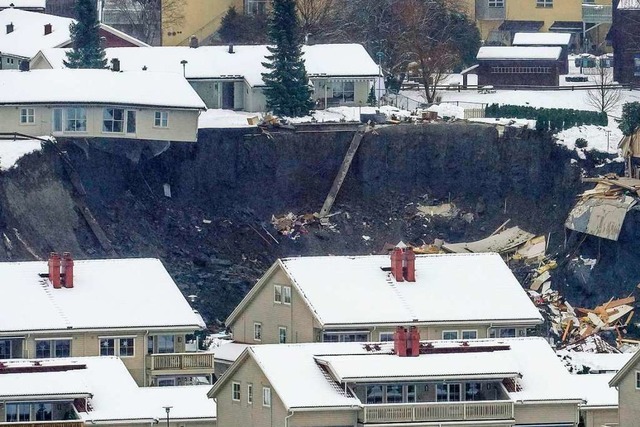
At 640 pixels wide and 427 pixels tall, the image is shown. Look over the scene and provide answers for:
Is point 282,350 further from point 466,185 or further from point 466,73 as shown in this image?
point 466,73

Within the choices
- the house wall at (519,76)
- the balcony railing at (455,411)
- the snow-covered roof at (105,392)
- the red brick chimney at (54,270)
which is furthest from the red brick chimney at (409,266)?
the house wall at (519,76)

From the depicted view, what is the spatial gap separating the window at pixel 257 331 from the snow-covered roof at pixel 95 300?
9.10ft

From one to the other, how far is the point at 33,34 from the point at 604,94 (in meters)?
26.7

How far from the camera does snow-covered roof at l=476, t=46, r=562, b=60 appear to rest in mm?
146000

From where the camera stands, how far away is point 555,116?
13025 cm

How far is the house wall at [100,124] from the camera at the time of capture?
4850 inches

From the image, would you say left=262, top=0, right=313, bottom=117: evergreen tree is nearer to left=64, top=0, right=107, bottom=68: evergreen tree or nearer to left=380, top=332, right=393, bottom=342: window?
left=64, top=0, right=107, bottom=68: evergreen tree

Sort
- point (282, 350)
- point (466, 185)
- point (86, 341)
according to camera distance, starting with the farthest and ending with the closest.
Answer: point (466, 185) → point (86, 341) → point (282, 350)

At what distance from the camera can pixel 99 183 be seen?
123188 mm

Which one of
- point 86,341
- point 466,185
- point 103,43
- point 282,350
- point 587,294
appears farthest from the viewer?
point 103,43

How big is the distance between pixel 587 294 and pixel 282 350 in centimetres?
3345

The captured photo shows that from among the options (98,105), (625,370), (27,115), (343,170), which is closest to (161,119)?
(98,105)

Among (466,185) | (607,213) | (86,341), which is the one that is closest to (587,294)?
(607,213)

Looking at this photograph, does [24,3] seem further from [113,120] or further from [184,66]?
[113,120]
